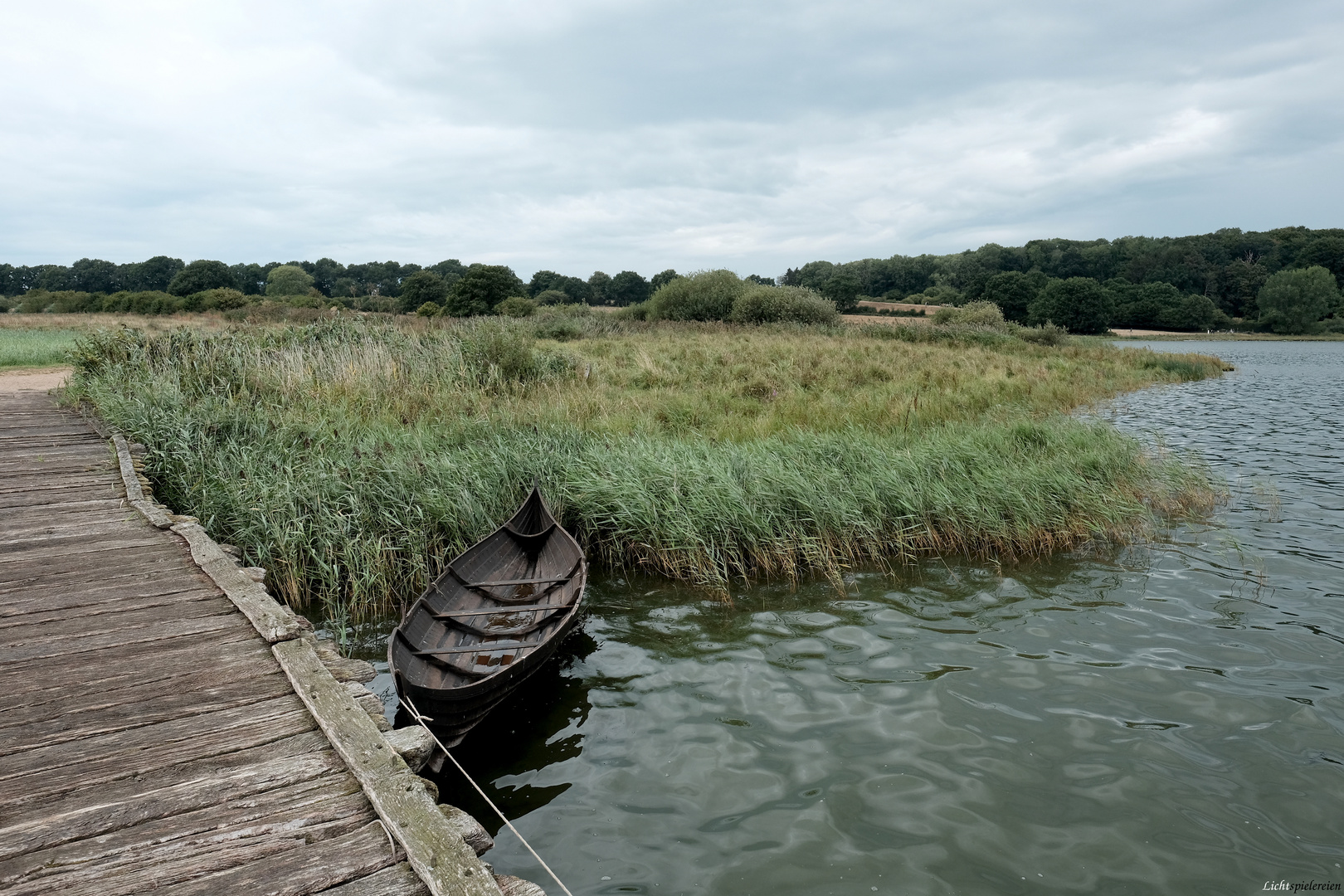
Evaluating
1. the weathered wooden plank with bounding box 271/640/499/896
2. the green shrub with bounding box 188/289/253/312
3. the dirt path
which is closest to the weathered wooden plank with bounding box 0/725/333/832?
the weathered wooden plank with bounding box 271/640/499/896

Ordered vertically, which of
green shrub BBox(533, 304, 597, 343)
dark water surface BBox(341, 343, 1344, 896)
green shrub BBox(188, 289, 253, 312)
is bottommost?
dark water surface BBox(341, 343, 1344, 896)

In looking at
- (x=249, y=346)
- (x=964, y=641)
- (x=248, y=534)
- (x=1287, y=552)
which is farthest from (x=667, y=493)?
(x=249, y=346)

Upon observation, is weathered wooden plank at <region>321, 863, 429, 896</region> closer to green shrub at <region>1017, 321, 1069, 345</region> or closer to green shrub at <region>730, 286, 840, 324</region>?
green shrub at <region>730, 286, 840, 324</region>

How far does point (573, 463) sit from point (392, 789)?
21.1 ft

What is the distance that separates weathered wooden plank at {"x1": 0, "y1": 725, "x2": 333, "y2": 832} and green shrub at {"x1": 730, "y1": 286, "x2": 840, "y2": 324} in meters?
36.3

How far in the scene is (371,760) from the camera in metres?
3.07

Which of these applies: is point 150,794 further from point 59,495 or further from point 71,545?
point 59,495

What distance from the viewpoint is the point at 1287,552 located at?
837cm

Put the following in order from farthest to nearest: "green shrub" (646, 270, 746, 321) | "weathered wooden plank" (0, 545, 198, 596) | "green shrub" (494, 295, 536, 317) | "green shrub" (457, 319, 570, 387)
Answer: "green shrub" (494, 295, 536, 317), "green shrub" (646, 270, 746, 321), "green shrub" (457, 319, 570, 387), "weathered wooden plank" (0, 545, 198, 596)

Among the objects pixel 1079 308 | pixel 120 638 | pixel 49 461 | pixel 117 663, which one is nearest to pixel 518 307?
pixel 49 461

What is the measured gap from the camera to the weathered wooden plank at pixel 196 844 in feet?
7.92

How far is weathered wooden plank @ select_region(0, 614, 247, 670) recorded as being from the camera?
13.5 ft

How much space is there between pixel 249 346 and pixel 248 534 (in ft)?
30.1

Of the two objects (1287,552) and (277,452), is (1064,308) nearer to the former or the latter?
(1287,552)
